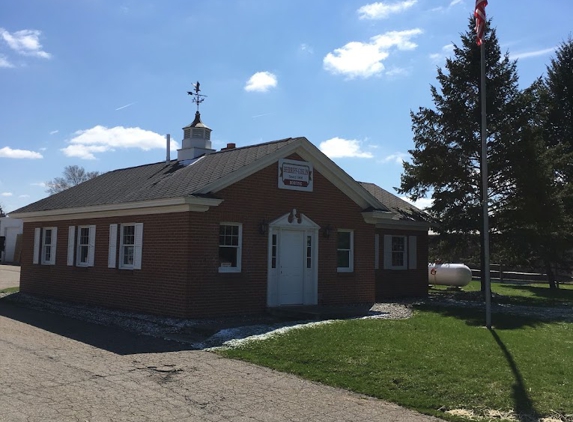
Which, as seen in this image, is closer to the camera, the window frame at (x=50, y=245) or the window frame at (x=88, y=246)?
the window frame at (x=88, y=246)

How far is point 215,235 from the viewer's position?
1406cm

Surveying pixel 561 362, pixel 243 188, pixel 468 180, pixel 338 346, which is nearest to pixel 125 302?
pixel 243 188

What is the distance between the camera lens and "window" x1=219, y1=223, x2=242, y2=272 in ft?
47.1

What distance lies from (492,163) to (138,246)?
48.0 ft

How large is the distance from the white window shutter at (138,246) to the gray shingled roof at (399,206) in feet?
33.7

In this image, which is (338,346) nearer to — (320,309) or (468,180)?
(320,309)

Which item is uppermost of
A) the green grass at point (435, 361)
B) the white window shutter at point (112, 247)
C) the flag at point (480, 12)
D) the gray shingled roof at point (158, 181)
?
the flag at point (480, 12)

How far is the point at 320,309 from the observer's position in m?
14.8

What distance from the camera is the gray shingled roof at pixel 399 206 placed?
22353mm

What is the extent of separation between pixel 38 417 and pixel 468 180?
20.2 meters

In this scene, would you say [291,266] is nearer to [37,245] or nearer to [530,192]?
[37,245]

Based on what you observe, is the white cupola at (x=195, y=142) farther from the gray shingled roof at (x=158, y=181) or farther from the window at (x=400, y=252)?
the window at (x=400, y=252)

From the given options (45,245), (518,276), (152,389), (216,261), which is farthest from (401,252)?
(518,276)

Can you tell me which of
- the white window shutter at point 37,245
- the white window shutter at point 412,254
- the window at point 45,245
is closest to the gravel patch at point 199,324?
the window at point 45,245
